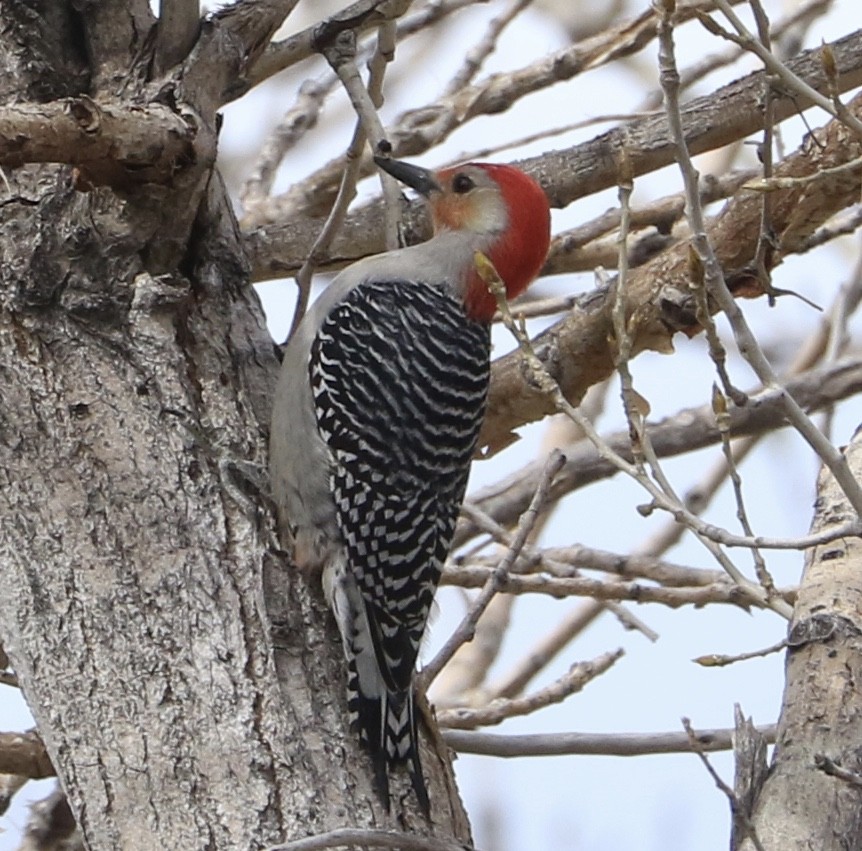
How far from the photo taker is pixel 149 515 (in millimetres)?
3131

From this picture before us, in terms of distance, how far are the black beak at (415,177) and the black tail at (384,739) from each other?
6.45 feet

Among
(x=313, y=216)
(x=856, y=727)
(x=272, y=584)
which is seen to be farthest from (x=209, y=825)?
(x=313, y=216)

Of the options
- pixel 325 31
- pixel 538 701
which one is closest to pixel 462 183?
pixel 325 31

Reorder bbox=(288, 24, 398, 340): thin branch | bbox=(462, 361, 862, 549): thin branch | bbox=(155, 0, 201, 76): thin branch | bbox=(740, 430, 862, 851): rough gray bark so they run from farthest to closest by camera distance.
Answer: bbox=(462, 361, 862, 549): thin branch → bbox=(288, 24, 398, 340): thin branch → bbox=(155, 0, 201, 76): thin branch → bbox=(740, 430, 862, 851): rough gray bark

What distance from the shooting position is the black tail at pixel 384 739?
2990 mm

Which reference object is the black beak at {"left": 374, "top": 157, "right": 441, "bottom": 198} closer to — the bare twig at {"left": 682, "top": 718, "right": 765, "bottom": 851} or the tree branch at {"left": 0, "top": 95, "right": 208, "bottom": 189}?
the tree branch at {"left": 0, "top": 95, "right": 208, "bottom": 189}

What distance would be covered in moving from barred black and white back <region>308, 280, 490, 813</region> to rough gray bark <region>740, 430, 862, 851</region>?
35.3 inches

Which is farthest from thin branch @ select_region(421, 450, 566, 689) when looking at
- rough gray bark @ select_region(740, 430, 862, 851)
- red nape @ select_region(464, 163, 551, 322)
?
red nape @ select_region(464, 163, 551, 322)

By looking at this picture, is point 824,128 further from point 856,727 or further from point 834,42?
point 856,727

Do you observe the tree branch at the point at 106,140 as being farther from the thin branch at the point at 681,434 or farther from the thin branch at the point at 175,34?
the thin branch at the point at 681,434

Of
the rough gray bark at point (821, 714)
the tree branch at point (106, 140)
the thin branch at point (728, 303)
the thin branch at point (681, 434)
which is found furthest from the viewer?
the thin branch at point (681, 434)

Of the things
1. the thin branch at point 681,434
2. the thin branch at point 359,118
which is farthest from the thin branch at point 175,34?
the thin branch at point 681,434

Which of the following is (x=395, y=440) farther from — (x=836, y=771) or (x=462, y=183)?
(x=836, y=771)

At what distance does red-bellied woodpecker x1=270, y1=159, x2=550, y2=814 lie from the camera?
3670 millimetres
